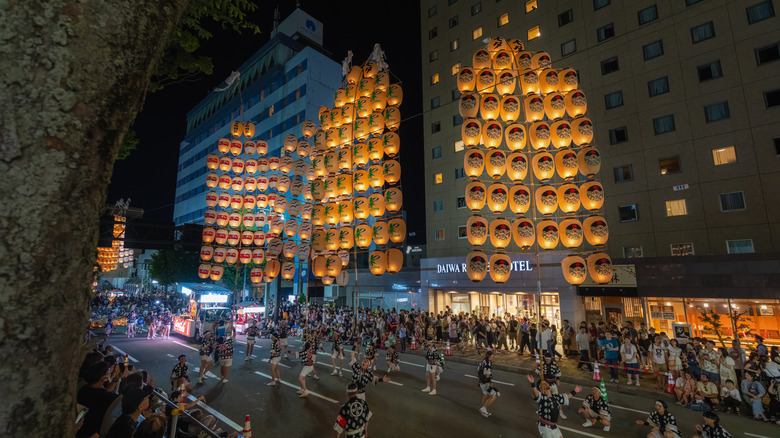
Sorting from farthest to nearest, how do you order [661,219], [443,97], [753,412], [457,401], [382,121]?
1. [443,97]
2. [661,219]
3. [382,121]
4. [457,401]
5. [753,412]

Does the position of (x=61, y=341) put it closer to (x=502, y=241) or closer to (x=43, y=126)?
(x=43, y=126)

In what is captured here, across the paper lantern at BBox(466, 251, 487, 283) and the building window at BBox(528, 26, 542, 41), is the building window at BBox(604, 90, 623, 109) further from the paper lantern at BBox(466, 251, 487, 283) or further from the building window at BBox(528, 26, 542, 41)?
the paper lantern at BBox(466, 251, 487, 283)

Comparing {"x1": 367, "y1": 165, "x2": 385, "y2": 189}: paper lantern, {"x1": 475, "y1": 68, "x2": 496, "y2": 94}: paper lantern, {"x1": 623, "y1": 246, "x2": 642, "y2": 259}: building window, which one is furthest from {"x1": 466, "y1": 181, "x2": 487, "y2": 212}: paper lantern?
{"x1": 623, "y1": 246, "x2": 642, "y2": 259}: building window

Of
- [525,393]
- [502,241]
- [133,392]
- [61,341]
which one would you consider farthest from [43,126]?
[525,393]

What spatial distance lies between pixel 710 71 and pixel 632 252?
966 cm

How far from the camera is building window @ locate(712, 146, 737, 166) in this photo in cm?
1608

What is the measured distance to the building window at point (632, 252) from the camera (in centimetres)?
1806

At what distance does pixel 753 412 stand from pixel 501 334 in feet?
31.9

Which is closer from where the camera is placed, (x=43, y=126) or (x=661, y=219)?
(x=43, y=126)

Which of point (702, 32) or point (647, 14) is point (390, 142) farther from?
point (702, 32)

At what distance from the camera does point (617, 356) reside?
1308 centimetres

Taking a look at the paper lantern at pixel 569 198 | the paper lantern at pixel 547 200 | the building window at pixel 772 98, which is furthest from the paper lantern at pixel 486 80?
the building window at pixel 772 98

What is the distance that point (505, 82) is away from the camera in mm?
13430

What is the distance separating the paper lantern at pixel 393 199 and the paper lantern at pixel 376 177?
0.74 meters
